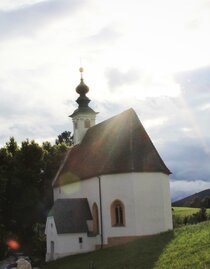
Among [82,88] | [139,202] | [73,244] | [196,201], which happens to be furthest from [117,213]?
[196,201]

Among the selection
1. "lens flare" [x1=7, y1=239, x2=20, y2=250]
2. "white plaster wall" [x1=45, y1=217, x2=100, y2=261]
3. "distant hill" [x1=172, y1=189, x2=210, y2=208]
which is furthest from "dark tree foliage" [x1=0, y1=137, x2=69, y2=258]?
"distant hill" [x1=172, y1=189, x2=210, y2=208]

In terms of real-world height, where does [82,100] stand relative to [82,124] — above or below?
above

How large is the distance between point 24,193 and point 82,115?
9039 mm

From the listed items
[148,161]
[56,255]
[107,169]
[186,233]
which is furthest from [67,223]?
[186,233]

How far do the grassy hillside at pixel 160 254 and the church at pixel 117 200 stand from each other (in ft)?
8.81

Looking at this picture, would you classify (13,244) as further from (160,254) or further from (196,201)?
(196,201)

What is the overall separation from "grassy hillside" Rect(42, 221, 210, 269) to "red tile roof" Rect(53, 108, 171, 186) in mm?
6399

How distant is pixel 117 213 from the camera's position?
123 ft

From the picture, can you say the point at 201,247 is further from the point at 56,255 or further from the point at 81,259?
the point at 56,255

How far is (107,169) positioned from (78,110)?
12.7 meters

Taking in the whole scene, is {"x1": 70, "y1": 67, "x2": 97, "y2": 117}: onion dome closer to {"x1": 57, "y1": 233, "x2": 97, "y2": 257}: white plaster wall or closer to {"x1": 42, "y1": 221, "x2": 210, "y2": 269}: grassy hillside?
{"x1": 57, "y1": 233, "x2": 97, "y2": 257}: white plaster wall

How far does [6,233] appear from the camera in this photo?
151ft

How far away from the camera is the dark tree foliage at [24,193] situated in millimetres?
46469

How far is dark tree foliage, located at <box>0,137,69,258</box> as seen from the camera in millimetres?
46469
